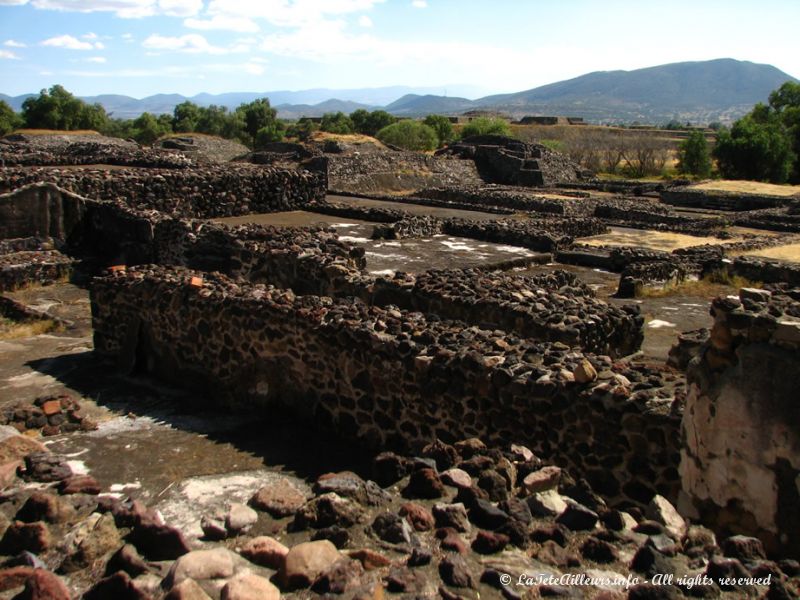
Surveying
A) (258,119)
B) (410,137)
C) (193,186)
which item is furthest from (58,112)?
(193,186)

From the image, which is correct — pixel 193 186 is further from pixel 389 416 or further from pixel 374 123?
pixel 374 123

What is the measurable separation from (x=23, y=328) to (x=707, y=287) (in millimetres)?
10706

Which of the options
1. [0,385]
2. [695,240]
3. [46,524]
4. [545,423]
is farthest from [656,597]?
[695,240]

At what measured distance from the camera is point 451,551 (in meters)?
3.62

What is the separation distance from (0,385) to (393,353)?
4583mm

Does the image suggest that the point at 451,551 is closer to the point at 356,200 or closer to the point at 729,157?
the point at 356,200

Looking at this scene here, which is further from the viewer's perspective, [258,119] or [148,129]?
[148,129]

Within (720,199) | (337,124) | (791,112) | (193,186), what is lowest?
(720,199)

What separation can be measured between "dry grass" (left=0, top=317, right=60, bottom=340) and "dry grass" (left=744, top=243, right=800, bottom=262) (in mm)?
13993

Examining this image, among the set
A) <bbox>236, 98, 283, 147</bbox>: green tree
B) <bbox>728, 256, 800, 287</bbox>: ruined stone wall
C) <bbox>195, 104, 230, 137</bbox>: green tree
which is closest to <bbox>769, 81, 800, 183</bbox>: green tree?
<bbox>728, 256, 800, 287</bbox>: ruined stone wall

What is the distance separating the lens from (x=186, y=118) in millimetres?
77000

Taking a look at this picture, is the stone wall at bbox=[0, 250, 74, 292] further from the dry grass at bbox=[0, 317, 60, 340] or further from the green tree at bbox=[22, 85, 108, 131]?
the green tree at bbox=[22, 85, 108, 131]

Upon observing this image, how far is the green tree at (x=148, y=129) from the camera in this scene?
68838 millimetres

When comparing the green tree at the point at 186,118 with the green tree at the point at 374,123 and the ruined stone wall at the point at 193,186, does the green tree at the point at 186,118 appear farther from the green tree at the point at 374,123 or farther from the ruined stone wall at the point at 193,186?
the ruined stone wall at the point at 193,186
